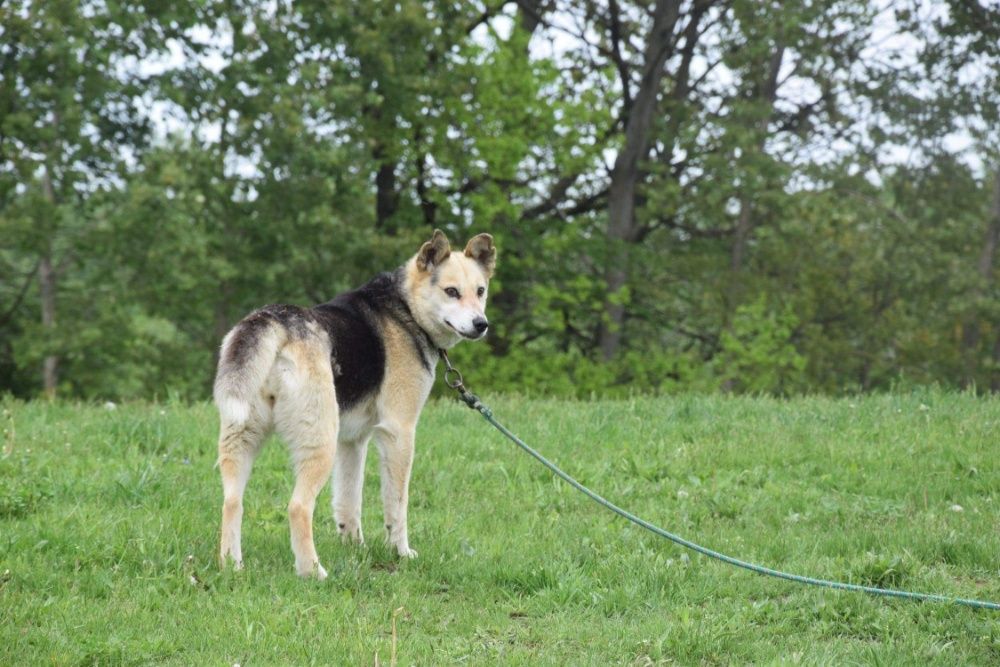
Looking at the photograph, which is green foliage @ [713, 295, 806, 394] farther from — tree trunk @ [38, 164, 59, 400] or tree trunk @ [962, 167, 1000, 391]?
tree trunk @ [38, 164, 59, 400]

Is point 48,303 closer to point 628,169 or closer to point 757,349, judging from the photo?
point 628,169

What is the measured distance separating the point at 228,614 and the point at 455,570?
4.85ft

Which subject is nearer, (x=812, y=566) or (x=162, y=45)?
(x=812, y=566)

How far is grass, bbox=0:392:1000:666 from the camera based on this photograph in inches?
202

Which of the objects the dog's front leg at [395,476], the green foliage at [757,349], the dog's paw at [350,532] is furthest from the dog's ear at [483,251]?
the green foliage at [757,349]

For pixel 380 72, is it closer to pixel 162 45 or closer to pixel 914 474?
pixel 162 45

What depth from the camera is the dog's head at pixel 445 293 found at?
6785 millimetres

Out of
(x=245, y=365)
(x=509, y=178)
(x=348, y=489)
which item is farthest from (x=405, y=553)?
(x=509, y=178)

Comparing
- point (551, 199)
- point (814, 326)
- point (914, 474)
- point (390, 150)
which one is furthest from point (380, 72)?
point (914, 474)

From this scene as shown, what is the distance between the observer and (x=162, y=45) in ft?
76.5

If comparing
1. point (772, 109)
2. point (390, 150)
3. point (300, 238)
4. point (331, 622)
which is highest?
point (772, 109)

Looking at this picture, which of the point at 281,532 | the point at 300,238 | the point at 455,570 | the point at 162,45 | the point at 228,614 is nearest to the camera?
the point at 228,614

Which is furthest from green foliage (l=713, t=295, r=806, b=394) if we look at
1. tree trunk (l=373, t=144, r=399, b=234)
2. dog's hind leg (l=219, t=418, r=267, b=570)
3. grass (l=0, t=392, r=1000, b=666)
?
dog's hind leg (l=219, t=418, r=267, b=570)

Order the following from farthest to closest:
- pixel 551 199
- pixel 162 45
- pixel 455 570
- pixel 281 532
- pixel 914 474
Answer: pixel 551 199, pixel 162 45, pixel 914 474, pixel 281 532, pixel 455 570
